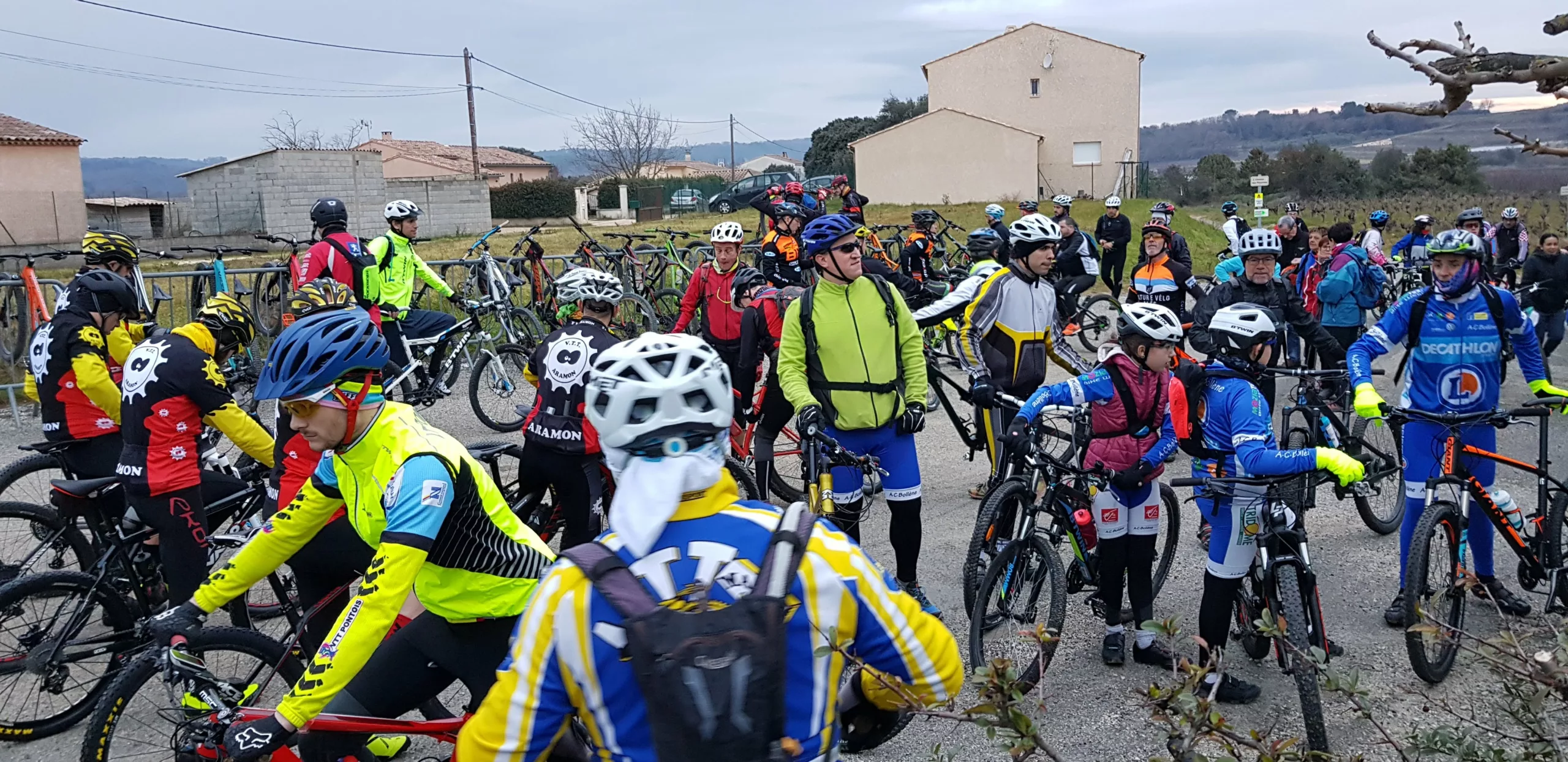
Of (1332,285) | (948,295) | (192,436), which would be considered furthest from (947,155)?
(192,436)

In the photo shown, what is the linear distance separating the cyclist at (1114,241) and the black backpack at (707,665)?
16154 millimetres

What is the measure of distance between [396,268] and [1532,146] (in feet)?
30.7

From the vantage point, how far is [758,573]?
191 centimetres

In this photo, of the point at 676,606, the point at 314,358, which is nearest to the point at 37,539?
the point at 314,358

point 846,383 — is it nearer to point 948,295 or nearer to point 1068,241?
point 948,295

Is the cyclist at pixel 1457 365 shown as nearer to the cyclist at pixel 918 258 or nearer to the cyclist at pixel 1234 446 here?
the cyclist at pixel 1234 446

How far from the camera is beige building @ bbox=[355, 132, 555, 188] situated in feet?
217

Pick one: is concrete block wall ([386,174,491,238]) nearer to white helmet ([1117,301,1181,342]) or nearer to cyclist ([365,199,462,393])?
cyclist ([365,199,462,393])

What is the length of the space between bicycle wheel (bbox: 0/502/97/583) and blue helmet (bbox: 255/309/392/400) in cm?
329

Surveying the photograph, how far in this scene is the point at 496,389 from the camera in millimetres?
10586

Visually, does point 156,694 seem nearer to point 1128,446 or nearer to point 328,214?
point 1128,446

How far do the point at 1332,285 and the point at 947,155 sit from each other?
36952mm

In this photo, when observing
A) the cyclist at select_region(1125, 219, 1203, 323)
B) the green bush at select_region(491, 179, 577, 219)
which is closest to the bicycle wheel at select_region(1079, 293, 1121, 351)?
the cyclist at select_region(1125, 219, 1203, 323)

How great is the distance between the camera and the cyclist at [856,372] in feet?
18.0
